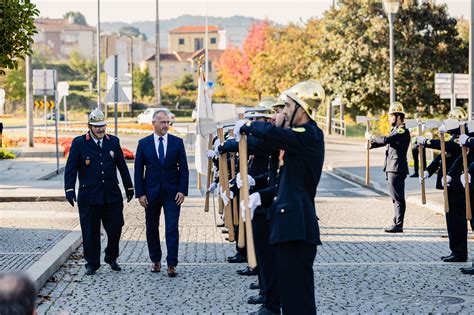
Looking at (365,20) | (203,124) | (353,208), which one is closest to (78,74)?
(365,20)

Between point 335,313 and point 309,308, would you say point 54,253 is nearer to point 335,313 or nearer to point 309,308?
point 335,313

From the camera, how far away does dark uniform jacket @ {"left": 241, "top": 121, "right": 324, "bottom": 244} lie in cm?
717

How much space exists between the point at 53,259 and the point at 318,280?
305 cm

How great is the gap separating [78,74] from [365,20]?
3632 inches

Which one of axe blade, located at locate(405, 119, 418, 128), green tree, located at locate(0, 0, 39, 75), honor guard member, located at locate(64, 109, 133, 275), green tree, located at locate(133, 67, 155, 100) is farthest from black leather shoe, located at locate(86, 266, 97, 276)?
green tree, located at locate(133, 67, 155, 100)

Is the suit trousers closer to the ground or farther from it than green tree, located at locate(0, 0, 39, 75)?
closer to the ground

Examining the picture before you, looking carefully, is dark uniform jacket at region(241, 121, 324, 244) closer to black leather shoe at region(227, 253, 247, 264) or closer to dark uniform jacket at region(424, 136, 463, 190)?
black leather shoe at region(227, 253, 247, 264)

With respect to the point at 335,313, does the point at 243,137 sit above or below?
above

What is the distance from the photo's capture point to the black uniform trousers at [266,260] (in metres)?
9.02

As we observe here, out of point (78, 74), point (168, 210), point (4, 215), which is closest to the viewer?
point (168, 210)

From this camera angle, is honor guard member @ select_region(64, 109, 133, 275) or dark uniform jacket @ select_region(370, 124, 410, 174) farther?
dark uniform jacket @ select_region(370, 124, 410, 174)

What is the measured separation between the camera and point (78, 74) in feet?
455

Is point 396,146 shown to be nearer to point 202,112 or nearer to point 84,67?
point 202,112

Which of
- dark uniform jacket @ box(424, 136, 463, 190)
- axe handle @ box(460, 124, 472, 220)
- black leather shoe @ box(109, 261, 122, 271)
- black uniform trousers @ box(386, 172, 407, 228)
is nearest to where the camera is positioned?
black leather shoe @ box(109, 261, 122, 271)
